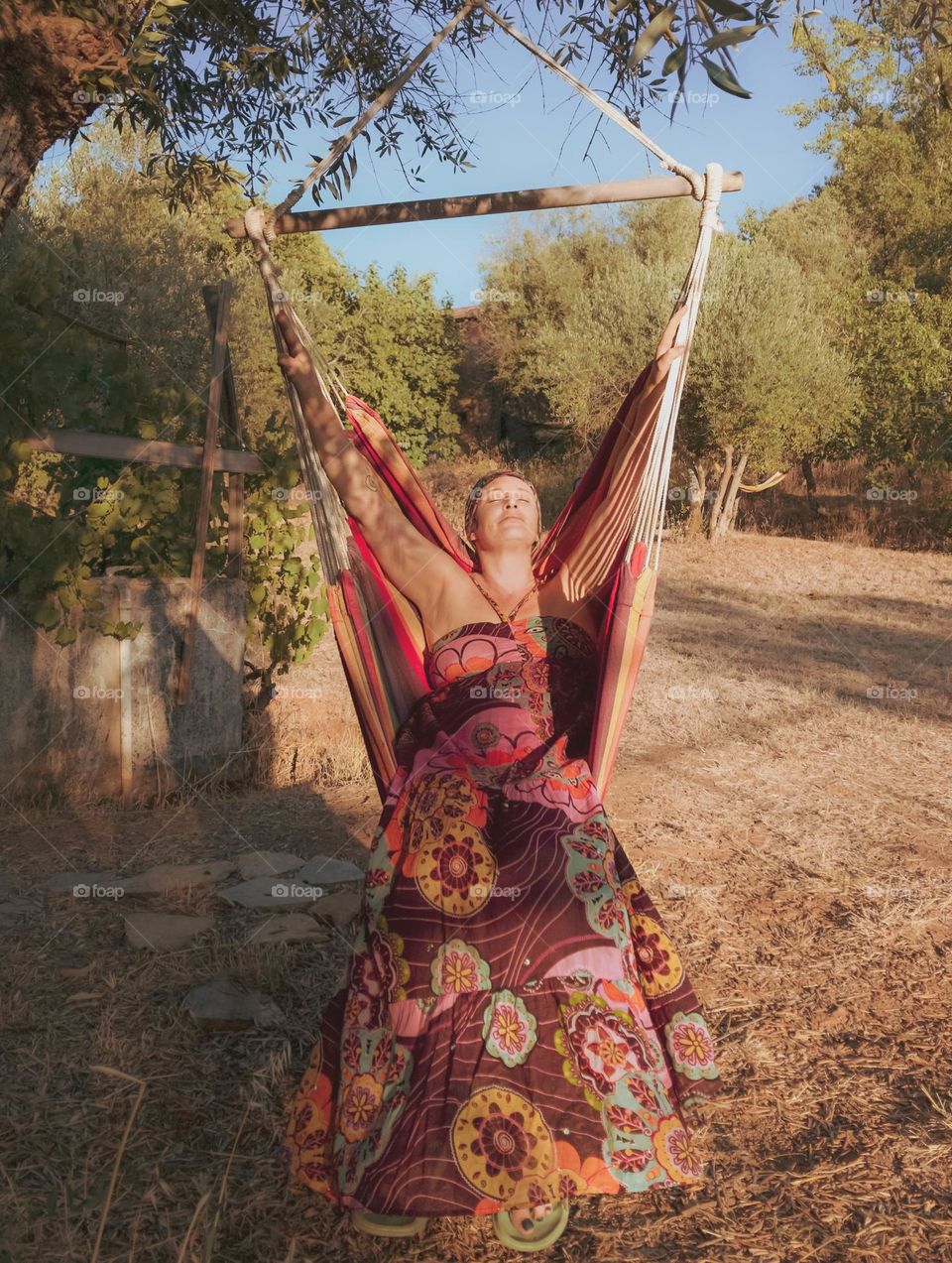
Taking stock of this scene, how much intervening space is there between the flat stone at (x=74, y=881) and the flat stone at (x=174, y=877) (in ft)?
0.13

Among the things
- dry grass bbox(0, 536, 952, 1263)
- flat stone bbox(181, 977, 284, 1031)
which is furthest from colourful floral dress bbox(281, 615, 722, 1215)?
flat stone bbox(181, 977, 284, 1031)

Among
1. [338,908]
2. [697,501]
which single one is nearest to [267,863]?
[338,908]

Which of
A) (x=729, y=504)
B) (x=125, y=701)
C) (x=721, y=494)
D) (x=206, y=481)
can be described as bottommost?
(x=125, y=701)

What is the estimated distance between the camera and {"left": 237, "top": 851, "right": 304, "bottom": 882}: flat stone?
11.5 ft

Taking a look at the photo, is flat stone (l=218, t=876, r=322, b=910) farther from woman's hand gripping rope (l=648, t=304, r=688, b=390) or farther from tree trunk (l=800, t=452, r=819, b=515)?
tree trunk (l=800, t=452, r=819, b=515)

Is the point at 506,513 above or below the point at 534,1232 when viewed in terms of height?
above

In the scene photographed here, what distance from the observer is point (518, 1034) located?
1.81m

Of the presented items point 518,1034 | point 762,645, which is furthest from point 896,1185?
point 762,645

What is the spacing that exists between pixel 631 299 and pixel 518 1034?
12.4 meters

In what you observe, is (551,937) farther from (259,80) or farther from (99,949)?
(259,80)

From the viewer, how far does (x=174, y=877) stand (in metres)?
3.38

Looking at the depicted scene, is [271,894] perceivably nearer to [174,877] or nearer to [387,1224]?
[174,877]

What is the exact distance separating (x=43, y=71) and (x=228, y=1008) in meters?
2.02

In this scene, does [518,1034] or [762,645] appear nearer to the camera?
[518,1034]
